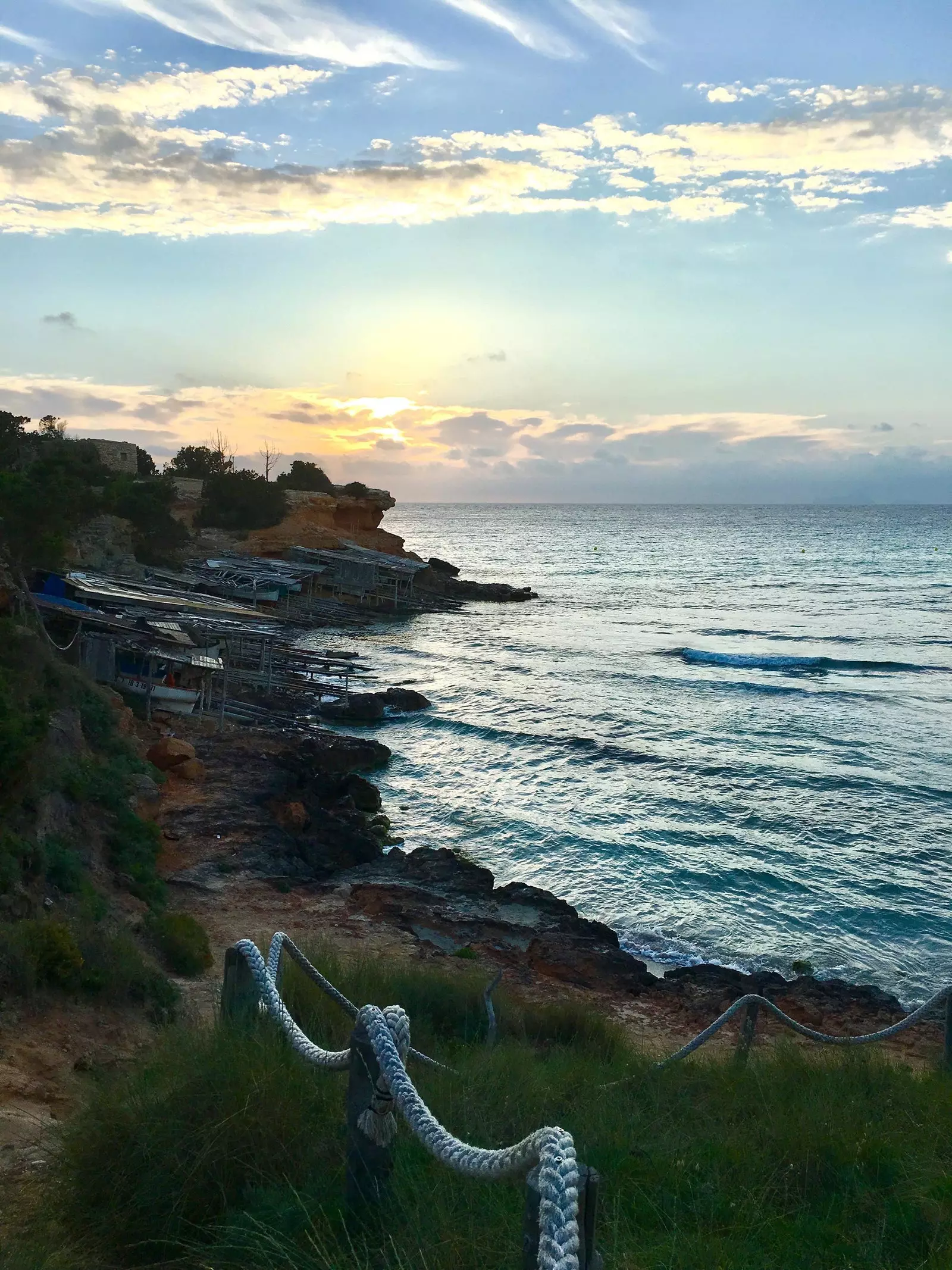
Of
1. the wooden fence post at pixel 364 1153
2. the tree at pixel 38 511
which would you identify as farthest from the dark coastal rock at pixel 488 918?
the tree at pixel 38 511

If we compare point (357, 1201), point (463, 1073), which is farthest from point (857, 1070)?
point (357, 1201)

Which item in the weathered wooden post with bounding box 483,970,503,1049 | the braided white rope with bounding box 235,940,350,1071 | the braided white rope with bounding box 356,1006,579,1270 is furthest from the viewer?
the weathered wooden post with bounding box 483,970,503,1049

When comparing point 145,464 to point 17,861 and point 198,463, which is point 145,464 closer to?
point 198,463

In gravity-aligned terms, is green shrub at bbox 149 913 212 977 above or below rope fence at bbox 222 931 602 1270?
below

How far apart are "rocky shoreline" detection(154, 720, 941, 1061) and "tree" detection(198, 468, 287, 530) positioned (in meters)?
41.7

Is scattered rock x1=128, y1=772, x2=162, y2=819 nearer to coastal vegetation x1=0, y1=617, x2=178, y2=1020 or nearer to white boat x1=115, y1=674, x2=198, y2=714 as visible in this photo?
coastal vegetation x1=0, y1=617, x2=178, y2=1020

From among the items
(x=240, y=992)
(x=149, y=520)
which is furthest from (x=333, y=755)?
(x=149, y=520)

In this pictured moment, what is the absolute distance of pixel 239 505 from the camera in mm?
62125

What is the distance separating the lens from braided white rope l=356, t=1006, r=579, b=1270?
2.44 metres

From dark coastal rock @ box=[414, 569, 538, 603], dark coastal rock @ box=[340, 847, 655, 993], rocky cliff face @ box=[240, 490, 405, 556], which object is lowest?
dark coastal rock @ box=[340, 847, 655, 993]

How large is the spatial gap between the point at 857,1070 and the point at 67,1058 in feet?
18.6

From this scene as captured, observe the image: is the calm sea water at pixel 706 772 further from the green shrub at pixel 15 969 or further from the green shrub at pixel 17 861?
the green shrub at pixel 15 969

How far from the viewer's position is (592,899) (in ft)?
56.4

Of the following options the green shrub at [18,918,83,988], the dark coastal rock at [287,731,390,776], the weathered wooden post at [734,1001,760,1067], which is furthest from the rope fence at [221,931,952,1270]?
the dark coastal rock at [287,731,390,776]
